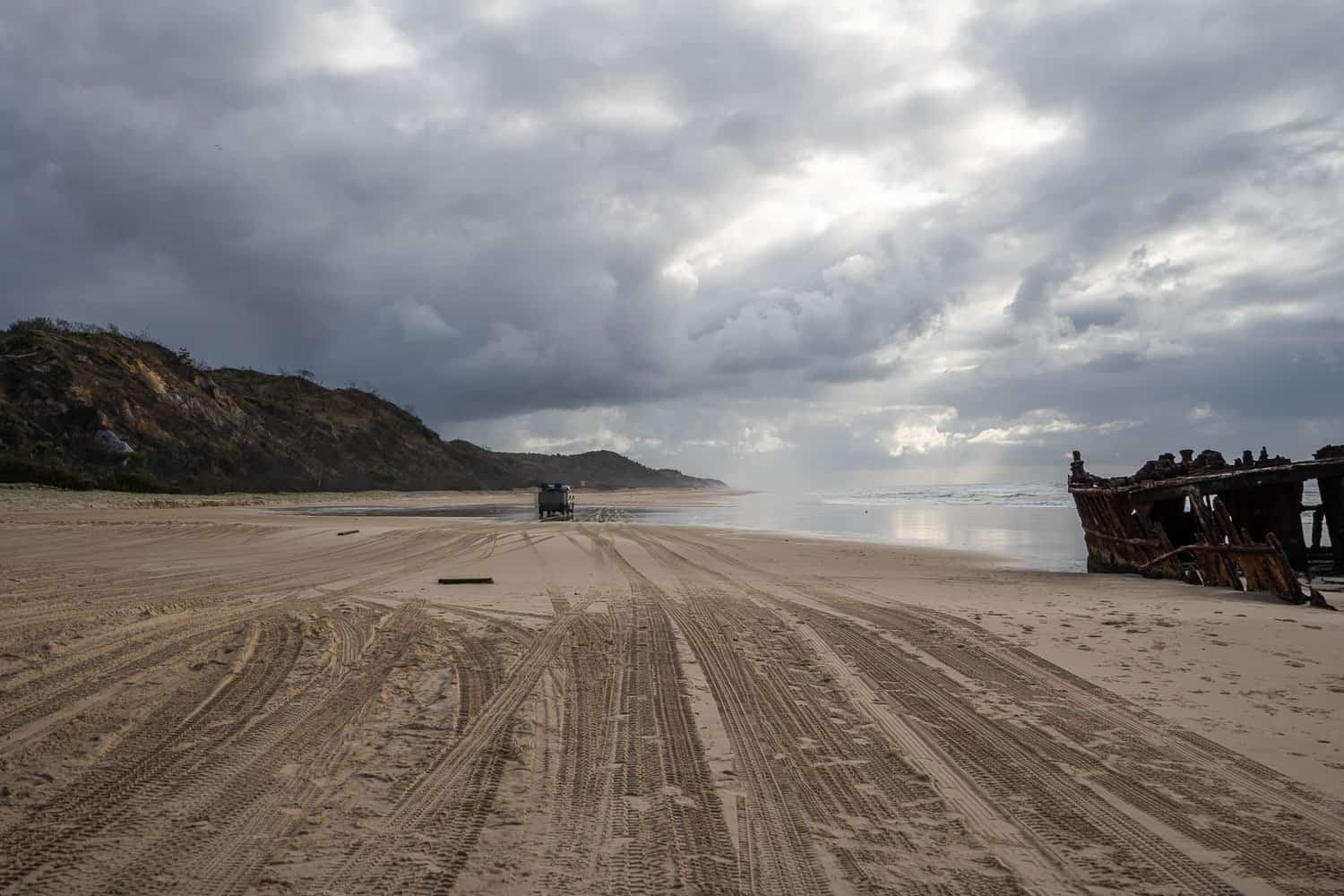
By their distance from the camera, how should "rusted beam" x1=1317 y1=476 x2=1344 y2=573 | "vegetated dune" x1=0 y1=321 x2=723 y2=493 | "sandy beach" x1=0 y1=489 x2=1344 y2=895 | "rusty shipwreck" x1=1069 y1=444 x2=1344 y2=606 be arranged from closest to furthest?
1. "sandy beach" x1=0 y1=489 x2=1344 y2=895
2. "rusty shipwreck" x1=1069 y1=444 x2=1344 y2=606
3. "rusted beam" x1=1317 y1=476 x2=1344 y2=573
4. "vegetated dune" x1=0 y1=321 x2=723 y2=493

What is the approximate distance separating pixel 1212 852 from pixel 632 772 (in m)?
2.63

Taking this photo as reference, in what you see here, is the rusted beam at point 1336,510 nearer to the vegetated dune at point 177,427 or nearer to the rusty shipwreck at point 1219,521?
the rusty shipwreck at point 1219,521

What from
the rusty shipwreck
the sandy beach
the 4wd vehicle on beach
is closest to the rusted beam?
the rusty shipwreck

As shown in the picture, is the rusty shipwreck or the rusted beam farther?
the rusted beam

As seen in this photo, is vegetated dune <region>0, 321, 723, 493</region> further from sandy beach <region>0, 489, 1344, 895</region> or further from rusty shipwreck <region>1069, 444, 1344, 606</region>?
rusty shipwreck <region>1069, 444, 1344, 606</region>

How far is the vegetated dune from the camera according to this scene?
130 ft

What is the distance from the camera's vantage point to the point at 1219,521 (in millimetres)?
11797

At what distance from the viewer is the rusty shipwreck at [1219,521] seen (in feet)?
35.9

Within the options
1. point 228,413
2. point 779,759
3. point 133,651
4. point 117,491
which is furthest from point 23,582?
point 228,413

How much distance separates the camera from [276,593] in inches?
381

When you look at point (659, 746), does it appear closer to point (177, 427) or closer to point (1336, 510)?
point (1336, 510)

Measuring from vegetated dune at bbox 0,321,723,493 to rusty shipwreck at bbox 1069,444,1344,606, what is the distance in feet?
145

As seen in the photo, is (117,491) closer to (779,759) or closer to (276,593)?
(276,593)

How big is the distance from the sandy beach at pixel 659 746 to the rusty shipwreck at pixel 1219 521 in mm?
1779
